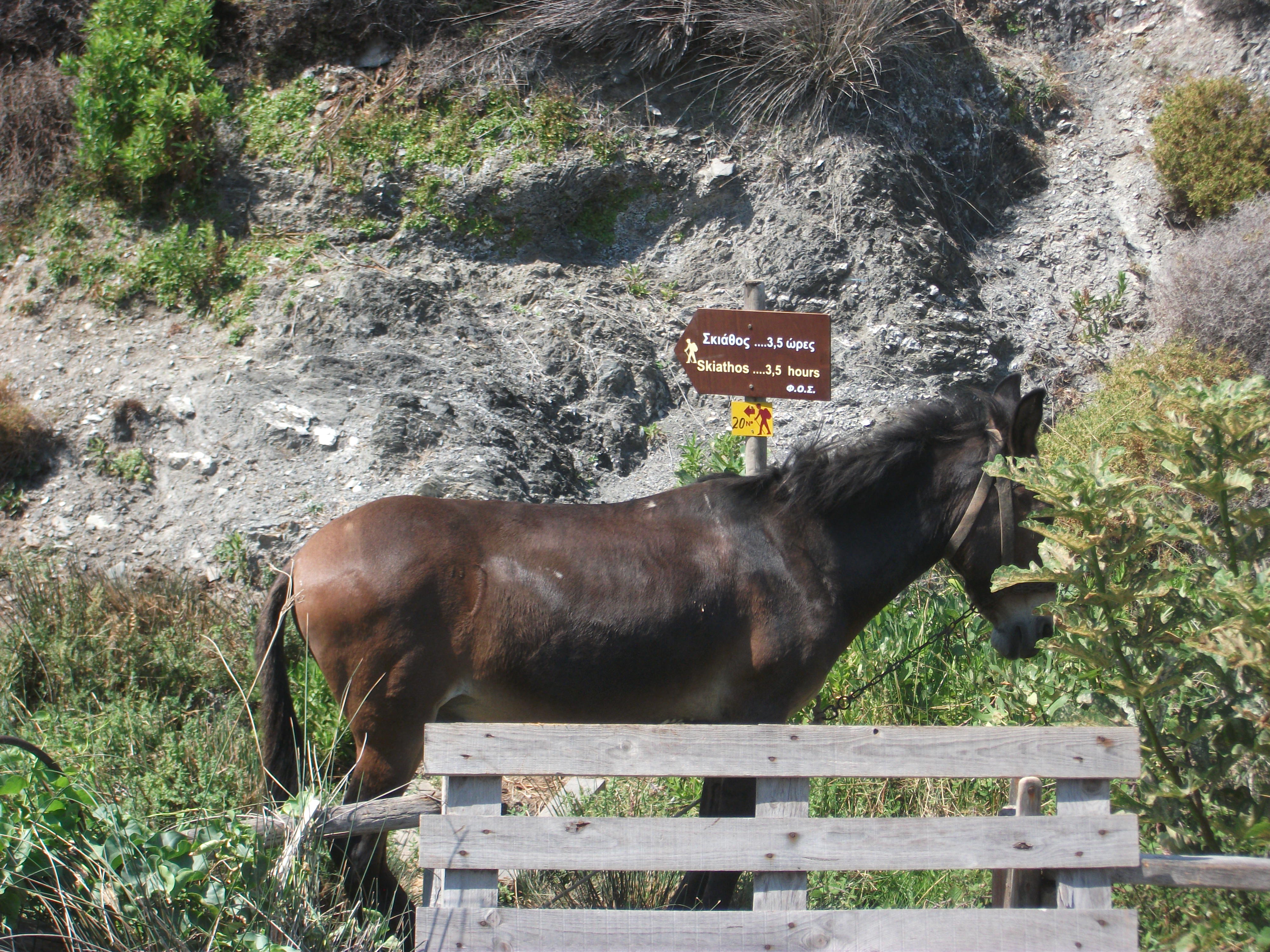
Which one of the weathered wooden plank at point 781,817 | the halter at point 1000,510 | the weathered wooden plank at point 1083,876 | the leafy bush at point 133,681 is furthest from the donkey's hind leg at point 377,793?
the halter at point 1000,510

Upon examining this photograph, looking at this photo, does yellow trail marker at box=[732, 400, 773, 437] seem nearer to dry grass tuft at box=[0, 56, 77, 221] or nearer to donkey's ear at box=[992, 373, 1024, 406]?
donkey's ear at box=[992, 373, 1024, 406]

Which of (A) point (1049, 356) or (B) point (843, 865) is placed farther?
(A) point (1049, 356)

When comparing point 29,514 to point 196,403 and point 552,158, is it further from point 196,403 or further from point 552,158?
point 552,158

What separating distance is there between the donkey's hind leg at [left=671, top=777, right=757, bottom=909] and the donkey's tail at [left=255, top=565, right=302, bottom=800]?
63.1 inches

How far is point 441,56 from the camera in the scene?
29.1 ft

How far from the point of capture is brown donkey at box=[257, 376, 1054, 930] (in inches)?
131

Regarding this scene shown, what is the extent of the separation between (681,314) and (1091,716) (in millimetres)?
5738

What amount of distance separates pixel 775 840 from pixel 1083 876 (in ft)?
2.99

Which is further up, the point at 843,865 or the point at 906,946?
the point at 843,865

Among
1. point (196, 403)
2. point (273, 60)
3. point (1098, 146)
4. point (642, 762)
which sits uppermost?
point (273, 60)

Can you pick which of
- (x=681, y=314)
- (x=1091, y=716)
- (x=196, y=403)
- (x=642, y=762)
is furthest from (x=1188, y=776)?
(x=196, y=403)

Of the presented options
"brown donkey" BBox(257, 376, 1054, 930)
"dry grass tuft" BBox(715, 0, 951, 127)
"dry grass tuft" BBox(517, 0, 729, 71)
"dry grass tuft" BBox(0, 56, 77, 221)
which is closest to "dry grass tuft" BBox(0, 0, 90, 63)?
"dry grass tuft" BBox(0, 56, 77, 221)

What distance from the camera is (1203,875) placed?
2570 millimetres

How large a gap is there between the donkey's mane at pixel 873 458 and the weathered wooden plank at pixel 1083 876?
1427mm
